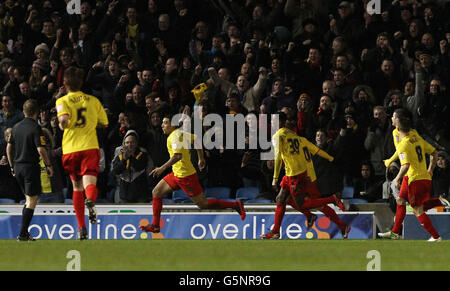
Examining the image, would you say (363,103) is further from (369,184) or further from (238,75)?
(238,75)

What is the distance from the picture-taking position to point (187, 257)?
1090 centimetres

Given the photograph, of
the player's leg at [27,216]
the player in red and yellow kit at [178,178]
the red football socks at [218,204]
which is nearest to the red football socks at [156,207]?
the player in red and yellow kit at [178,178]

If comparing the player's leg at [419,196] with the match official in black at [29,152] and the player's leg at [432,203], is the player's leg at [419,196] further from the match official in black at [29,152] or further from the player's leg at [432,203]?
the match official in black at [29,152]

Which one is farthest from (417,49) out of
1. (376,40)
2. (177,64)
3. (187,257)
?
(187,257)

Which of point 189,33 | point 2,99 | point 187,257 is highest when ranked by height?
point 189,33

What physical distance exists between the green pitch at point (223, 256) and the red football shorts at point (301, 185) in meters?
1.72

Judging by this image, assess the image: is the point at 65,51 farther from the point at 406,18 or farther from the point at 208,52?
the point at 406,18

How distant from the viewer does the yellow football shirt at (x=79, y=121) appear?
1270 cm

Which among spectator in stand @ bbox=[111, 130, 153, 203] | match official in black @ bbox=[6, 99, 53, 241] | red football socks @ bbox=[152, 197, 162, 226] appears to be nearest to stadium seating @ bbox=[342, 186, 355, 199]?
spectator in stand @ bbox=[111, 130, 153, 203]

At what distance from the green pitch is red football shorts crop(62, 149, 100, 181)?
37.9 inches

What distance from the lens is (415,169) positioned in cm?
1463
